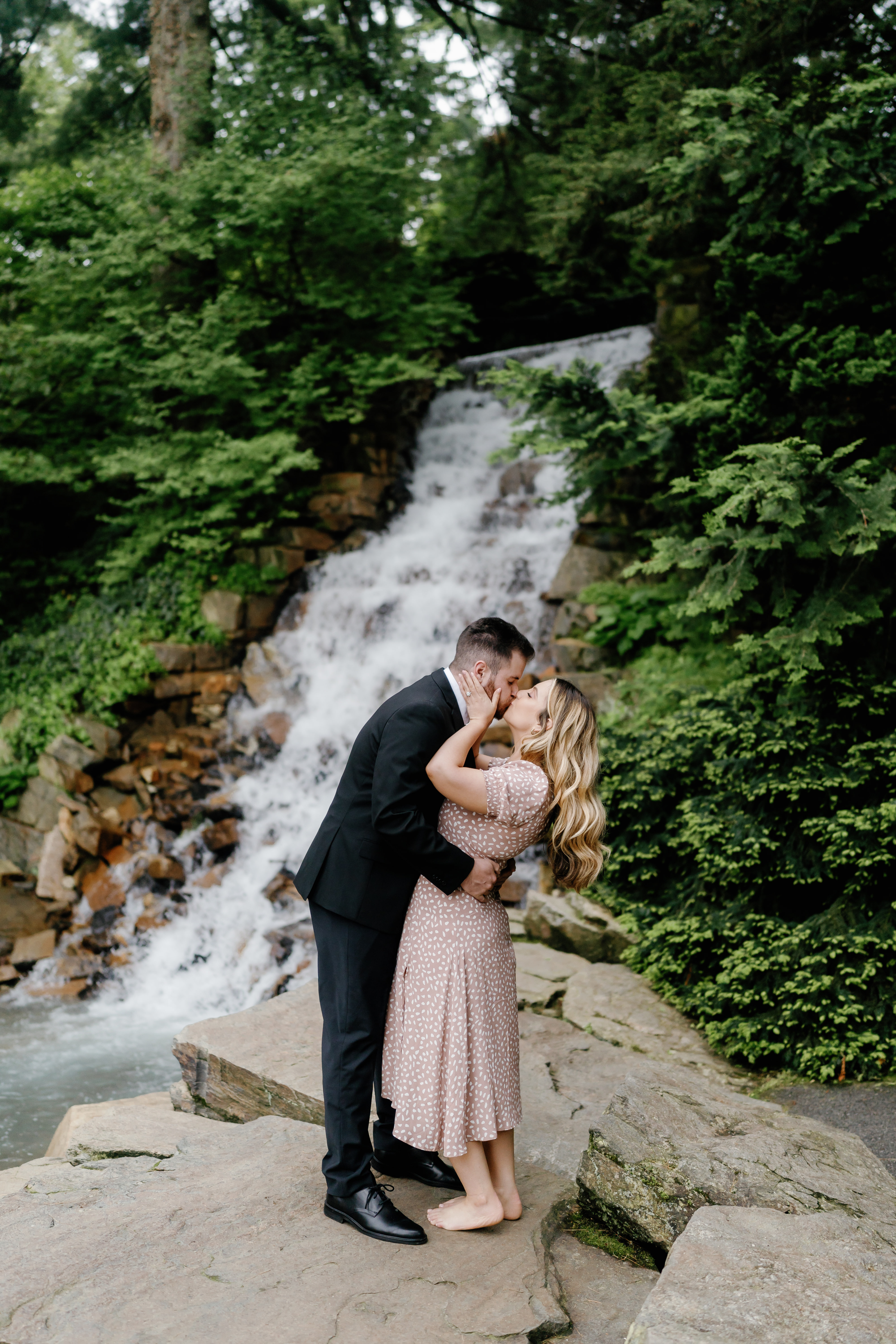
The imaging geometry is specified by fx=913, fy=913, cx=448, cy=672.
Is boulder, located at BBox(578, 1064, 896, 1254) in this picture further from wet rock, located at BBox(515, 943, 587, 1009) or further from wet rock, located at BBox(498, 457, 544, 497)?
wet rock, located at BBox(498, 457, 544, 497)

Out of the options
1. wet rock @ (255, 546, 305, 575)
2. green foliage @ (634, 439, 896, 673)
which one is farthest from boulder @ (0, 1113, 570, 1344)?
wet rock @ (255, 546, 305, 575)

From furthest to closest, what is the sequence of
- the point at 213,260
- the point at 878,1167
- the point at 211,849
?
the point at 213,260 < the point at 211,849 < the point at 878,1167

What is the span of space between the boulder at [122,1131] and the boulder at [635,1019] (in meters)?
2.02

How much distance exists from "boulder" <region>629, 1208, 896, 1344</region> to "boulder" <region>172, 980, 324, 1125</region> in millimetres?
1897

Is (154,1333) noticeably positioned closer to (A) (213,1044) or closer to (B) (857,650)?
(A) (213,1044)

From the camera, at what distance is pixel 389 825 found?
9.18 feet

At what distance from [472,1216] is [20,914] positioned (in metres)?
7.03

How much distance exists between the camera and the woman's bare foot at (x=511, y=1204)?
2.91m

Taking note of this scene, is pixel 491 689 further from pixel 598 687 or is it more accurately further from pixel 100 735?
pixel 100 735

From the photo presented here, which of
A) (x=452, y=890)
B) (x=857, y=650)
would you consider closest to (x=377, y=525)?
(x=857, y=650)

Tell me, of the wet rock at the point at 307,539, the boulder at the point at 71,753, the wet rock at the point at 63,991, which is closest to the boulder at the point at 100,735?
the boulder at the point at 71,753

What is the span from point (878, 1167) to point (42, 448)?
11.4 meters

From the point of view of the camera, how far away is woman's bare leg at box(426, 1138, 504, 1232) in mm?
2842

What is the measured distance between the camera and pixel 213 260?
11297 millimetres
